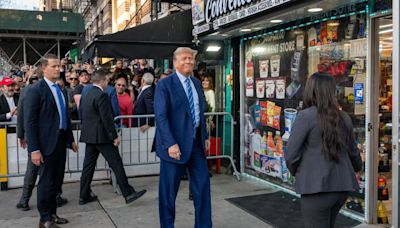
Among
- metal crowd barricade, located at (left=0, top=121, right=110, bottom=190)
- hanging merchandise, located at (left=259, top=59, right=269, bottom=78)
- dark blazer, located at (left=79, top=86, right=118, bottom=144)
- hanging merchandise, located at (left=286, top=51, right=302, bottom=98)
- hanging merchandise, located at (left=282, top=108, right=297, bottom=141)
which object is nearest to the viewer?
dark blazer, located at (left=79, top=86, right=118, bottom=144)

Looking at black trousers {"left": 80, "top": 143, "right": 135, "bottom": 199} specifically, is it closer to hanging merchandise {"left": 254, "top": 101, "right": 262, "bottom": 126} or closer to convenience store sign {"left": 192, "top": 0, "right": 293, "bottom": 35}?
hanging merchandise {"left": 254, "top": 101, "right": 262, "bottom": 126}

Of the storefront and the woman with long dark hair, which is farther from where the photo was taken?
the storefront

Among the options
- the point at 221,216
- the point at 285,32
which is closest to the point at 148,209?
the point at 221,216

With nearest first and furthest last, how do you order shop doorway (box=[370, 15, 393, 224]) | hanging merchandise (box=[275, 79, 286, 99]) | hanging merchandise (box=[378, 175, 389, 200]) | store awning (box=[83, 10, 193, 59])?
shop doorway (box=[370, 15, 393, 224]) < hanging merchandise (box=[378, 175, 389, 200]) < hanging merchandise (box=[275, 79, 286, 99]) < store awning (box=[83, 10, 193, 59])

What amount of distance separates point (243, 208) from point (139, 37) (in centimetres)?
374

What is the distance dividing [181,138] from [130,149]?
345 cm

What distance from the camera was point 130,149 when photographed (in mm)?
7543

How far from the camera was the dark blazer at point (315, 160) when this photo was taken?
119 inches

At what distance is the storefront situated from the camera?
4.77m

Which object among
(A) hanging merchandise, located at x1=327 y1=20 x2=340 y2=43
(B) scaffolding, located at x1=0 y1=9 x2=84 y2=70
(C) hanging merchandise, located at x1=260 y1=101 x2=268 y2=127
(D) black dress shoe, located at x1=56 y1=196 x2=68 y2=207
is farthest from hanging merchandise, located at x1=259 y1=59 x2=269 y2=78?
(B) scaffolding, located at x1=0 y1=9 x2=84 y2=70

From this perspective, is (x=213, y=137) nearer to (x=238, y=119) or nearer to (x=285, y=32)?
(x=238, y=119)

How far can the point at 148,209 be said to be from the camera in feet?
18.6

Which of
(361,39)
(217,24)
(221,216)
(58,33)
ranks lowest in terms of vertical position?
(221,216)

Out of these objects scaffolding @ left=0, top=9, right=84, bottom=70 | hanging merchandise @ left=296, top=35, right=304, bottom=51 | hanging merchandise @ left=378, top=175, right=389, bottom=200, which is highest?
scaffolding @ left=0, top=9, right=84, bottom=70
